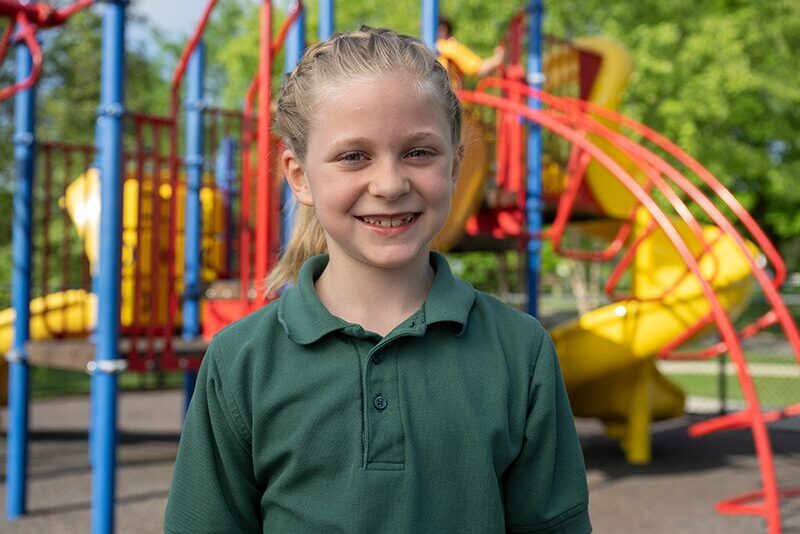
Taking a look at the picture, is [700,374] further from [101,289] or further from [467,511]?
[467,511]

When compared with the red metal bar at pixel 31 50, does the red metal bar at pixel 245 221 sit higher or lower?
lower

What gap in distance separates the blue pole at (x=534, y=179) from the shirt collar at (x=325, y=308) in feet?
16.5

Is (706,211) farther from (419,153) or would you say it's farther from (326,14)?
(419,153)

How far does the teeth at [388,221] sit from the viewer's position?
1362mm

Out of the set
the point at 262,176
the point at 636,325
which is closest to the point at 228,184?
the point at 636,325

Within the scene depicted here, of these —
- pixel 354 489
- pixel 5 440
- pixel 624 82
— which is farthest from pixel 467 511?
pixel 5 440

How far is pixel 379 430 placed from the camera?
1.35 metres

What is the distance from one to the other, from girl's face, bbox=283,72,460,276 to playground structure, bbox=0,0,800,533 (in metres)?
2.65

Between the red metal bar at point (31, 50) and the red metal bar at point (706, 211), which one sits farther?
the red metal bar at point (31, 50)

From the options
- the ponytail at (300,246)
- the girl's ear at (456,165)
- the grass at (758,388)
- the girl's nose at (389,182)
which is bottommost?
the grass at (758,388)

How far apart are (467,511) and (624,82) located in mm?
7092

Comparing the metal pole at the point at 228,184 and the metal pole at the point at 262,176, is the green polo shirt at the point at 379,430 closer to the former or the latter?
the metal pole at the point at 262,176

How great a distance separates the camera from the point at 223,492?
4.68 feet

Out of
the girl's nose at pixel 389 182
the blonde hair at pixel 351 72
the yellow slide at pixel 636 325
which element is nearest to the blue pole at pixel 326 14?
the yellow slide at pixel 636 325
